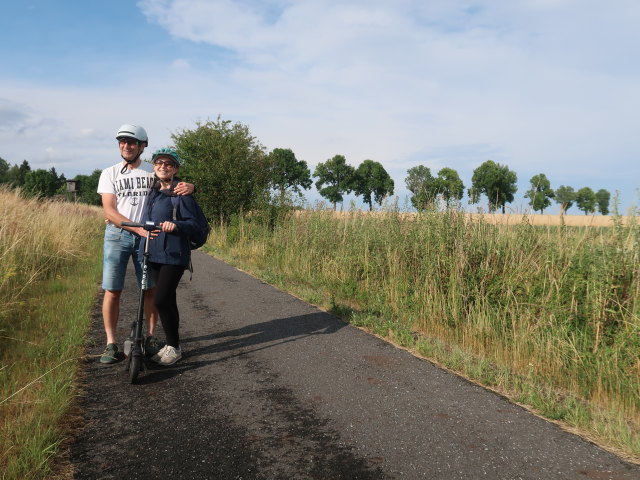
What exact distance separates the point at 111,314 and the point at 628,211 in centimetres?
642

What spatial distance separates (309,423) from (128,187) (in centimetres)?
297

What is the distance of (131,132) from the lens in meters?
4.48

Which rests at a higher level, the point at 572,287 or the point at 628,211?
the point at 628,211

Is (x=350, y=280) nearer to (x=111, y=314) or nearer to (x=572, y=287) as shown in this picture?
(x=572, y=287)

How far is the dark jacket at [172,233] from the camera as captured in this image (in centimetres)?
438

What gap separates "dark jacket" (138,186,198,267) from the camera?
172 inches

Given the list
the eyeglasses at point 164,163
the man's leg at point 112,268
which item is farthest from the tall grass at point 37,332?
the eyeglasses at point 164,163

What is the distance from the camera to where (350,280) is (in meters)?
8.59

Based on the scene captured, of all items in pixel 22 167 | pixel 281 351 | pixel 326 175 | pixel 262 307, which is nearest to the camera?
pixel 281 351

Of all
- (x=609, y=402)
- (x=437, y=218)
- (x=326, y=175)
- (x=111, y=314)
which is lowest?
(x=609, y=402)

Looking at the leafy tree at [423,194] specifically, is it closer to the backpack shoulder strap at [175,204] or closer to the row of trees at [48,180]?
the backpack shoulder strap at [175,204]

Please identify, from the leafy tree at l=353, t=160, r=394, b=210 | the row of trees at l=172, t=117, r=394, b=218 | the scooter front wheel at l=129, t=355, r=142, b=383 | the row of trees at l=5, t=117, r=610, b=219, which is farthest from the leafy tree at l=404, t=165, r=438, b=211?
the leafy tree at l=353, t=160, r=394, b=210

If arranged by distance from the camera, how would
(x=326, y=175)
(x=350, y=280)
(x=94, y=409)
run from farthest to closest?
(x=326, y=175) → (x=350, y=280) → (x=94, y=409)

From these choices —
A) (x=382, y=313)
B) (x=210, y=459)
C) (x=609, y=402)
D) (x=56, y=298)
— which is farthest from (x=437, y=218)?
(x=56, y=298)
